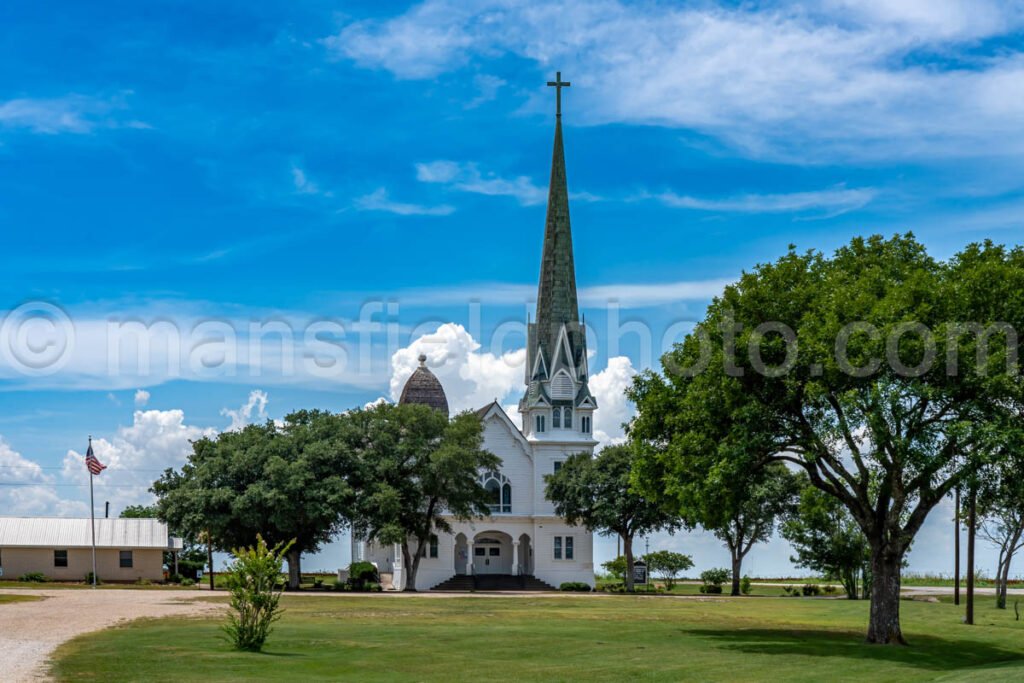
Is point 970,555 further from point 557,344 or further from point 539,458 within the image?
point 557,344

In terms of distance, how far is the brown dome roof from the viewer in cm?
10256

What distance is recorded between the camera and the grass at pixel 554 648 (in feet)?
89.6

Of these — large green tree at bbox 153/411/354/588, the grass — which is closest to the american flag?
large green tree at bbox 153/411/354/588

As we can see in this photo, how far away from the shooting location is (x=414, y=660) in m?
30.1

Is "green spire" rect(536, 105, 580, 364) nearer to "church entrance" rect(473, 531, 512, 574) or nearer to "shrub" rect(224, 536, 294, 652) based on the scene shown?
"church entrance" rect(473, 531, 512, 574)

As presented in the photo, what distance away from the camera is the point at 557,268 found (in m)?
97.2

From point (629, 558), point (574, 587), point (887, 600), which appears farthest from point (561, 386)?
point (887, 600)

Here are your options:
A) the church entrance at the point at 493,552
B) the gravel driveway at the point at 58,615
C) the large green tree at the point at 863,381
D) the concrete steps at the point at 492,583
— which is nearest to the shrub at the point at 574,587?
the concrete steps at the point at 492,583

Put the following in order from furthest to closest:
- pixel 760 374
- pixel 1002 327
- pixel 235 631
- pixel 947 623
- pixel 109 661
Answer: pixel 947 623, pixel 760 374, pixel 1002 327, pixel 235 631, pixel 109 661

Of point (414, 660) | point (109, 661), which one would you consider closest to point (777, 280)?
point (414, 660)

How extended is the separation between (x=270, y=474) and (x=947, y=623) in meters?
39.9

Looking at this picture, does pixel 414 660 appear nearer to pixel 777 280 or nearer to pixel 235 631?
pixel 235 631

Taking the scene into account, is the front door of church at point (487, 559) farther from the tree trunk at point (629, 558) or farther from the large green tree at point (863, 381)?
the large green tree at point (863, 381)

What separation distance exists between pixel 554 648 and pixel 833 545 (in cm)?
4257
